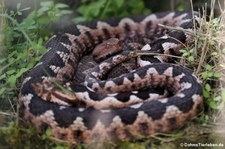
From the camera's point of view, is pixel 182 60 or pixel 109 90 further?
pixel 182 60

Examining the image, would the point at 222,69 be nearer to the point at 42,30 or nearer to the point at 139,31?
the point at 139,31

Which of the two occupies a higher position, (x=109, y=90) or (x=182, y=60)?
(x=182, y=60)

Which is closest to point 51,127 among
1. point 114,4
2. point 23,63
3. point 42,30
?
point 23,63
